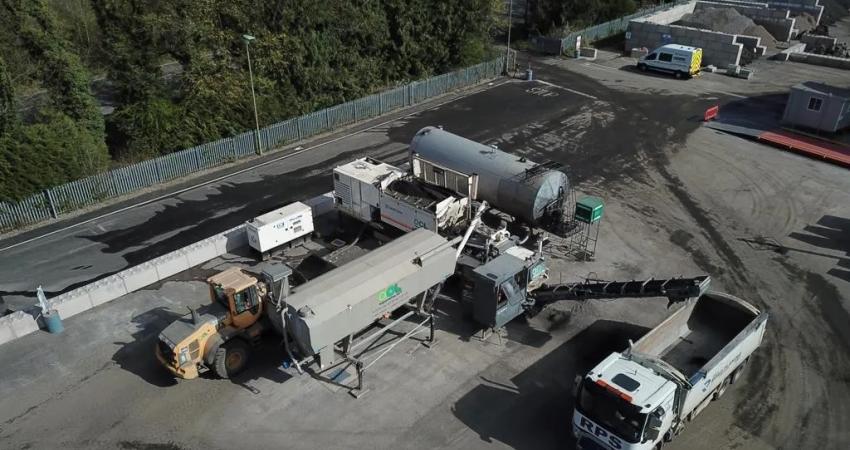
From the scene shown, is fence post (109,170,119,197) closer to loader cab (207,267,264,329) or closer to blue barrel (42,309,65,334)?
blue barrel (42,309,65,334)

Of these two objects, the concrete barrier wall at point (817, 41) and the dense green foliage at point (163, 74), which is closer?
the dense green foliage at point (163, 74)

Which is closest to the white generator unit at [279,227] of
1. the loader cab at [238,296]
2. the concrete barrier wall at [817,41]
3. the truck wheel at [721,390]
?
the loader cab at [238,296]

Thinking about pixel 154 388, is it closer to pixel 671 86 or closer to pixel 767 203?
pixel 767 203

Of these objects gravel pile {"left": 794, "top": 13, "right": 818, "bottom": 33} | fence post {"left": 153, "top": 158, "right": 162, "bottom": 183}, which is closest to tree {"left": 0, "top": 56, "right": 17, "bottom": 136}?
fence post {"left": 153, "top": 158, "right": 162, "bottom": 183}

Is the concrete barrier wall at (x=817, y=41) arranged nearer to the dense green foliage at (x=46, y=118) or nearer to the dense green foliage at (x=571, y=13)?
the dense green foliage at (x=571, y=13)

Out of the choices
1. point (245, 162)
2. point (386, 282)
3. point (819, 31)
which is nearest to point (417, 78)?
point (245, 162)

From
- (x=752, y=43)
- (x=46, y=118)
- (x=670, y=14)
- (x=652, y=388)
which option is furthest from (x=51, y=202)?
(x=670, y=14)
